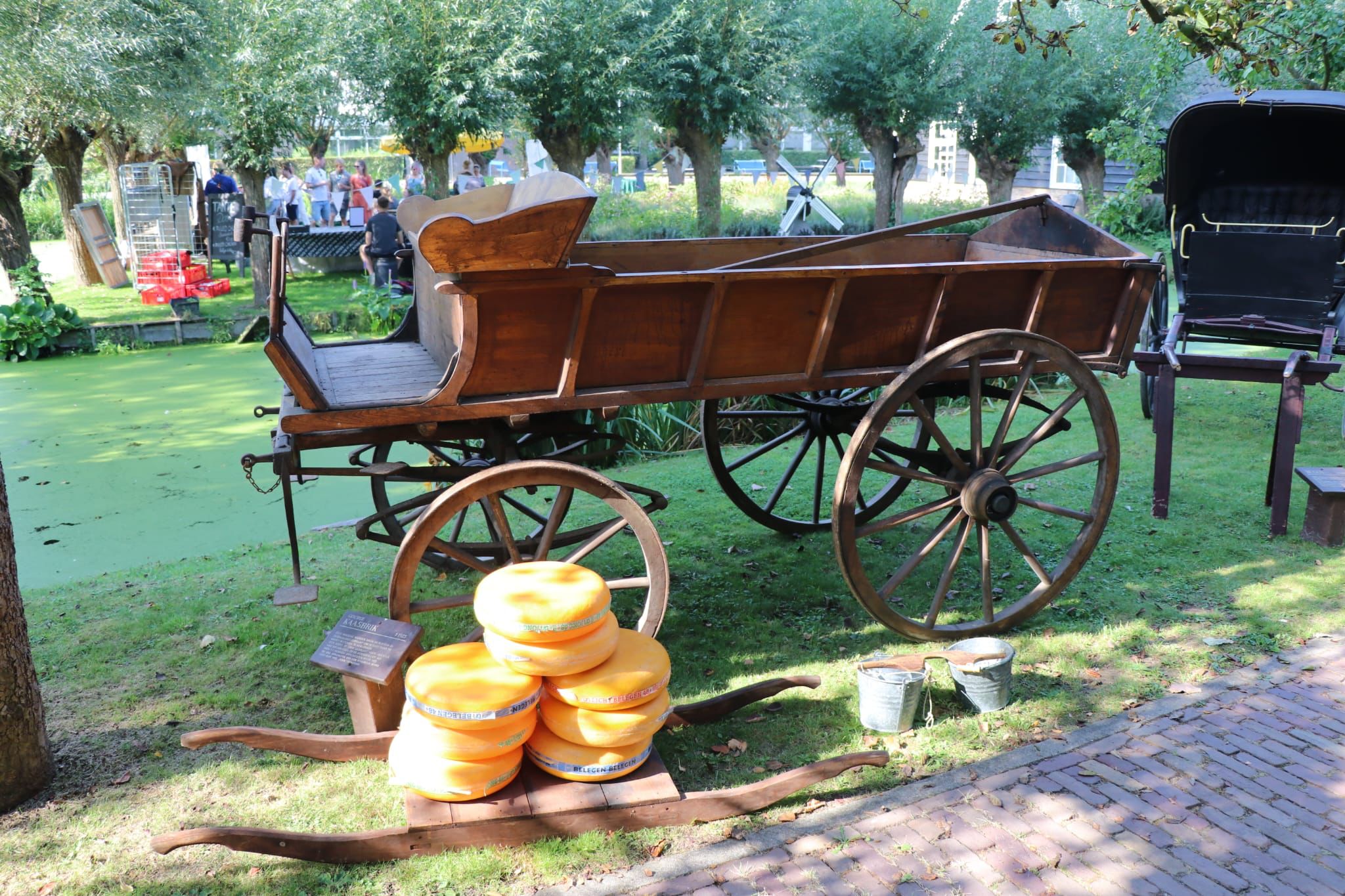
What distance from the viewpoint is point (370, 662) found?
128 inches

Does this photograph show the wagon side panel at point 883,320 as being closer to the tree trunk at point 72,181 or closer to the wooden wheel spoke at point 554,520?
the wooden wheel spoke at point 554,520

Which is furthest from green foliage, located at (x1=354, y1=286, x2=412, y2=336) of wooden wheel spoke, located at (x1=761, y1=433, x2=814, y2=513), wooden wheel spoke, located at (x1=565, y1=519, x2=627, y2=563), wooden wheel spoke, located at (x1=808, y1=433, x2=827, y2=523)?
wooden wheel spoke, located at (x1=565, y1=519, x2=627, y2=563)

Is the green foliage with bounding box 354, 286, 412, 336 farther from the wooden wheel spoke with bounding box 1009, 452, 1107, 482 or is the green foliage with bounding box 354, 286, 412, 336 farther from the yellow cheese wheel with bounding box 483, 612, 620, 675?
the yellow cheese wheel with bounding box 483, 612, 620, 675

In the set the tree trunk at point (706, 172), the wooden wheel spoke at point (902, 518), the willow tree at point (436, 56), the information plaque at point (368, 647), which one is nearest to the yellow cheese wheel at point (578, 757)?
the information plaque at point (368, 647)

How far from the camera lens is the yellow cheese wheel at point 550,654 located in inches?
118

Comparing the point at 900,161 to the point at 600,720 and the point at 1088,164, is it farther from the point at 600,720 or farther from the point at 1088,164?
the point at 600,720

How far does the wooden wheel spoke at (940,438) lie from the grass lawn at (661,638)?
0.77 meters

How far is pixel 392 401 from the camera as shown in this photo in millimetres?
3273

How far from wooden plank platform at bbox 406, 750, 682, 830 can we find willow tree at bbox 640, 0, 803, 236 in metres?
13.4

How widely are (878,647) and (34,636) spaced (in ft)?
11.6

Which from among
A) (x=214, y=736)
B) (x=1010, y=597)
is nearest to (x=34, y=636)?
(x=214, y=736)

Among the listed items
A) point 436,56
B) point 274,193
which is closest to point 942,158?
point 274,193

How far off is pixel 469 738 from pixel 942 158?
32.0 m

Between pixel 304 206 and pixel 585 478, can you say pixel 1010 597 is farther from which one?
pixel 304 206
